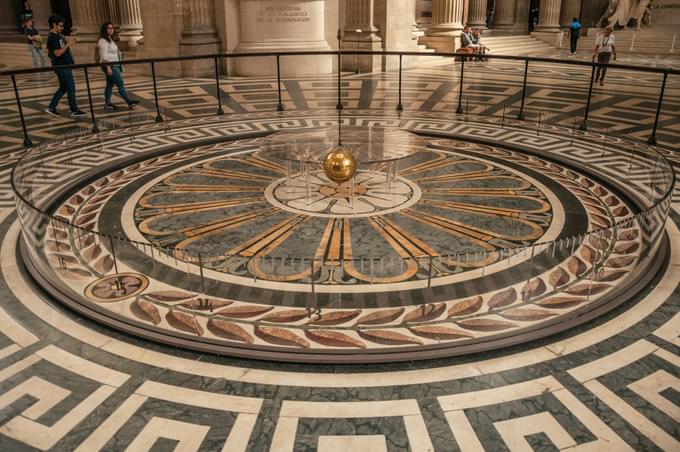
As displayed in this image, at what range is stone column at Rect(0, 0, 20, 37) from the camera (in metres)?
20.4

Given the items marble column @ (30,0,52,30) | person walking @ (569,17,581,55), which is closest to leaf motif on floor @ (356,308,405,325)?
person walking @ (569,17,581,55)

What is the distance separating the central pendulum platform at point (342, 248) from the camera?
3.02 meters

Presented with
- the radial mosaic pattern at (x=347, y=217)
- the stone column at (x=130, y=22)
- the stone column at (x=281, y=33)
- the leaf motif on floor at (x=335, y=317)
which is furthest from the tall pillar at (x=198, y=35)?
the leaf motif on floor at (x=335, y=317)

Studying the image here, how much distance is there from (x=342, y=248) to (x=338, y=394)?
1.62 meters

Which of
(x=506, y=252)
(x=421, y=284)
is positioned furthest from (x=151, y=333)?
(x=506, y=252)

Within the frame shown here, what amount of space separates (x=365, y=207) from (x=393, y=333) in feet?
6.39

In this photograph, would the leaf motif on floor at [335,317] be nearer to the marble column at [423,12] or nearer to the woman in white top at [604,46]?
the woman in white top at [604,46]

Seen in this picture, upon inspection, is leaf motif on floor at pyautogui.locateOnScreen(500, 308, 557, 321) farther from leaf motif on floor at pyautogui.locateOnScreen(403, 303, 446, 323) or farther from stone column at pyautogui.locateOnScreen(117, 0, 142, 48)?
stone column at pyautogui.locateOnScreen(117, 0, 142, 48)

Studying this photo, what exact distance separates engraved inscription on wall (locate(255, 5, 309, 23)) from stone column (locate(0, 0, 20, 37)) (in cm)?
1336

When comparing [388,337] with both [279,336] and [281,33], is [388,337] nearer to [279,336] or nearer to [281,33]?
[279,336]

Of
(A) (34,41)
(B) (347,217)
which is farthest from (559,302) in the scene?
(A) (34,41)

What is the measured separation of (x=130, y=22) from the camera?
15.5 metres

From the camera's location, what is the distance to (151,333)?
9.61 ft

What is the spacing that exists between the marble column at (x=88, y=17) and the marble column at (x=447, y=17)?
940cm
